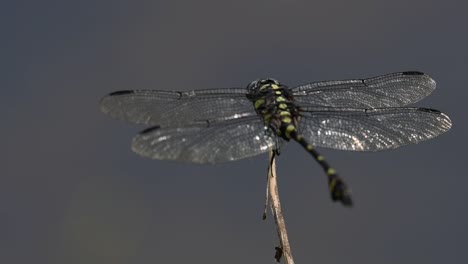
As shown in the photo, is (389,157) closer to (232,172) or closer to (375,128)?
(232,172)

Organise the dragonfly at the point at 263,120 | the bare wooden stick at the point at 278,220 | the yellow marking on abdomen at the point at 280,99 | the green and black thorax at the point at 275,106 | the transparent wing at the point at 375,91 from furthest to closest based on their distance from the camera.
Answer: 1. the transparent wing at the point at 375,91
2. the yellow marking on abdomen at the point at 280,99
3. the green and black thorax at the point at 275,106
4. the dragonfly at the point at 263,120
5. the bare wooden stick at the point at 278,220

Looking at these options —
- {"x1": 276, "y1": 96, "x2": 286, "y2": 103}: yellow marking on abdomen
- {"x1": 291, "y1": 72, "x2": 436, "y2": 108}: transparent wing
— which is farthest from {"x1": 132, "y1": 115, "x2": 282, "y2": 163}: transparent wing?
{"x1": 291, "y1": 72, "x2": 436, "y2": 108}: transparent wing

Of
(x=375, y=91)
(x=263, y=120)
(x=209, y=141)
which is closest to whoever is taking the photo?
(x=209, y=141)

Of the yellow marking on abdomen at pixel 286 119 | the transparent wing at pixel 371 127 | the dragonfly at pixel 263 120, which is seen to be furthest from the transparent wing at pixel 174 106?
the transparent wing at pixel 371 127

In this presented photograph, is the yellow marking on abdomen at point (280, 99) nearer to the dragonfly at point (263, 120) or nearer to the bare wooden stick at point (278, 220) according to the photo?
the dragonfly at point (263, 120)

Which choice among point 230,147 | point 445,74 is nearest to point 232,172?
point 445,74

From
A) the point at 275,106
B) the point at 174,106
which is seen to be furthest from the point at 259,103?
the point at 174,106

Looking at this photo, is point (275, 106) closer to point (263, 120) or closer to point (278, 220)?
point (263, 120)

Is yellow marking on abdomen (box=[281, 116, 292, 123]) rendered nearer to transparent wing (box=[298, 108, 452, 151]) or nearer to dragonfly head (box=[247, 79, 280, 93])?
transparent wing (box=[298, 108, 452, 151])
